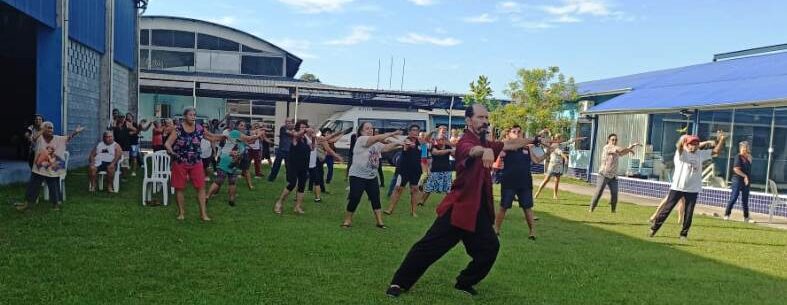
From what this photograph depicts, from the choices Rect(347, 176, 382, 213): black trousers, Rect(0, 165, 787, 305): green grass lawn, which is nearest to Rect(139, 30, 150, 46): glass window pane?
Rect(0, 165, 787, 305): green grass lawn

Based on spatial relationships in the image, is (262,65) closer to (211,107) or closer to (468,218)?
(211,107)

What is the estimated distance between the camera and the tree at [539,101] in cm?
2448

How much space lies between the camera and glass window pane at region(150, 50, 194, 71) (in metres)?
35.2

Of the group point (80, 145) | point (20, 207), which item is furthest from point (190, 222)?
point (80, 145)

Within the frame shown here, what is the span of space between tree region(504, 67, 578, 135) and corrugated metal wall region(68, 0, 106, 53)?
1558 centimetres

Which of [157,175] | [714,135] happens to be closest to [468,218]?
[157,175]

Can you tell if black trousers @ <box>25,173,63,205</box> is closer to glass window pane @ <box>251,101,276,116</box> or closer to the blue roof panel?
the blue roof panel

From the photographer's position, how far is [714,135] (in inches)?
613

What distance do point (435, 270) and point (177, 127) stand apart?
166 inches

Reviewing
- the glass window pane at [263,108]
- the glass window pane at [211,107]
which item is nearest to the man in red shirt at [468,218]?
the glass window pane at [211,107]

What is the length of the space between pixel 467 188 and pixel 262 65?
33.5m

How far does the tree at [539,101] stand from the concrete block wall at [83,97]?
51.1ft

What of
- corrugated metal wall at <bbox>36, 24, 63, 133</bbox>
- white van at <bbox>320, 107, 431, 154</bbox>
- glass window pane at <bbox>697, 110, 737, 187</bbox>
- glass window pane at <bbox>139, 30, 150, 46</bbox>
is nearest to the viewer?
corrugated metal wall at <bbox>36, 24, 63, 133</bbox>

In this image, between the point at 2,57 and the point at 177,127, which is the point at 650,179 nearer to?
the point at 177,127
